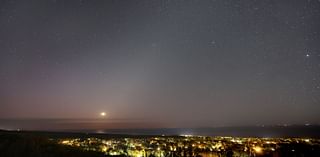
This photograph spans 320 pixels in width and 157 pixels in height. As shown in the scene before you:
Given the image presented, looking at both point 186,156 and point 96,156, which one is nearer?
point 96,156

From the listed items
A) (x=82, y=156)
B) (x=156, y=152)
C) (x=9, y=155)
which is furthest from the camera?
(x=156, y=152)

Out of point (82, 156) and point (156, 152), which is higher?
point (82, 156)

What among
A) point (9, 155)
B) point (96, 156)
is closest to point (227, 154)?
point (96, 156)

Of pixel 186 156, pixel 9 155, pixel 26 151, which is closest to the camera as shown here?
pixel 9 155

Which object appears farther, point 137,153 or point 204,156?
point 137,153

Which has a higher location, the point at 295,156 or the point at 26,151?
the point at 26,151

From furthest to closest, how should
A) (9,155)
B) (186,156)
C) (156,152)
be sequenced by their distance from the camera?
(156,152) < (186,156) < (9,155)

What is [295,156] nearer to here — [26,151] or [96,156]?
[96,156]

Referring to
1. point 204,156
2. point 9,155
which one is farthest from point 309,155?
point 9,155

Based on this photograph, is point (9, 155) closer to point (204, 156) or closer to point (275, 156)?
point (204, 156)
